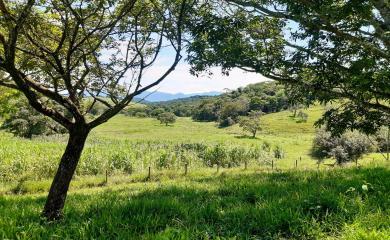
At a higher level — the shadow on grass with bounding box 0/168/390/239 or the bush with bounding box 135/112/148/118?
the shadow on grass with bounding box 0/168/390/239

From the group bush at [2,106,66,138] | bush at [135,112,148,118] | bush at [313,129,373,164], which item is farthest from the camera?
bush at [135,112,148,118]

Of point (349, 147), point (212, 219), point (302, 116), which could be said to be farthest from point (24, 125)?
point (302, 116)

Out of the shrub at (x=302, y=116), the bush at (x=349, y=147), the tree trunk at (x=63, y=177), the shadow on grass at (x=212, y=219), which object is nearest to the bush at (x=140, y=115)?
the shrub at (x=302, y=116)

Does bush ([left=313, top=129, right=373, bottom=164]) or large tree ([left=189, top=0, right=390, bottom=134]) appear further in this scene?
bush ([left=313, top=129, right=373, bottom=164])

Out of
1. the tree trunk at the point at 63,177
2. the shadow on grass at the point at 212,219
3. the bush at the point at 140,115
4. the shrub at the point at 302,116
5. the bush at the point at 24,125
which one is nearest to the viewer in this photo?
the shadow on grass at the point at 212,219

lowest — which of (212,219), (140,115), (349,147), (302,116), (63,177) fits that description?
(349,147)

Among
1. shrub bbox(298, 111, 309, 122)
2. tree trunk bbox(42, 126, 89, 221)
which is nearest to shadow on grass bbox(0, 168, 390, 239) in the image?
tree trunk bbox(42, 126, 89, 221)

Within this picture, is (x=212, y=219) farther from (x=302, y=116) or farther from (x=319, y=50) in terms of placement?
(x=302, y=116)

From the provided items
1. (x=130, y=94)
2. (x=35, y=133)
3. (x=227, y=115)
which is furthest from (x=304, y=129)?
(x=130, y=94)

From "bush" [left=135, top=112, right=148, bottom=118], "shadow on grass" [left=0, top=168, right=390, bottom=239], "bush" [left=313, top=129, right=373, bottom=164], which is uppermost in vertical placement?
"shadow on grass" [left=0, top=168, right=390, bottom=239]

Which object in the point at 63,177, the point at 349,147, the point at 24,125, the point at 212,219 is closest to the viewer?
the point at 212,219

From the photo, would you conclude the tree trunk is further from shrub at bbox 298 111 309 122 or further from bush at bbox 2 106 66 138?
shrub at bbox 298 111 309 122

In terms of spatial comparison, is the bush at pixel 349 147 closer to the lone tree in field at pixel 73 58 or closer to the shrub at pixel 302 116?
the lone tree in field at pixel 73 58

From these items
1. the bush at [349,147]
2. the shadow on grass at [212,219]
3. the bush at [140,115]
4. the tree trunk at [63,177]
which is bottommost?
the bush at [349,147]
